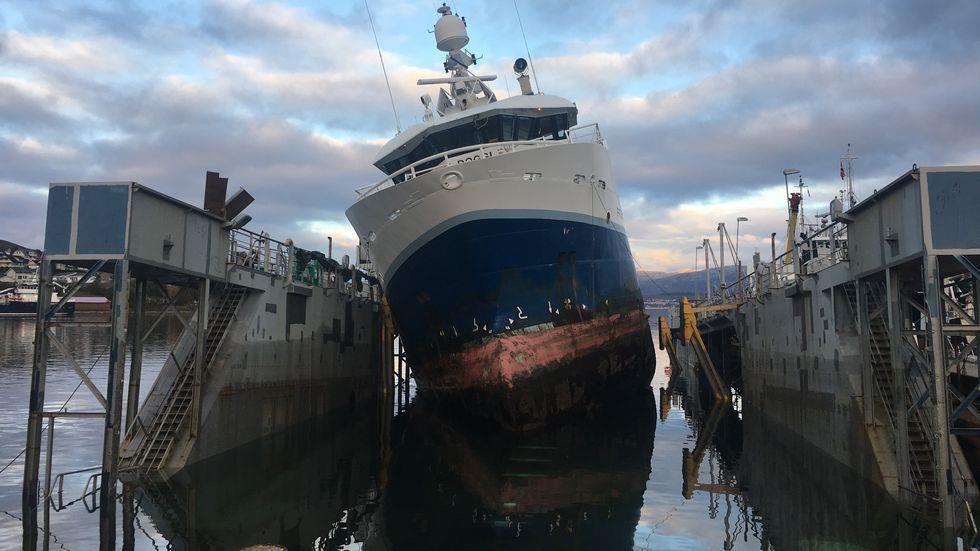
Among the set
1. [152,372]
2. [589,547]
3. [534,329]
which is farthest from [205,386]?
[152,372]

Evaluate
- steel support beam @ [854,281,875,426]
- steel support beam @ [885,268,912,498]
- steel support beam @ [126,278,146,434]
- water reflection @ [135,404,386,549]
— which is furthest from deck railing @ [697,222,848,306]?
steel support beam @ [126,278,146,434]

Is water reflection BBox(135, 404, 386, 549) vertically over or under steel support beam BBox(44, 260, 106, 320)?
under

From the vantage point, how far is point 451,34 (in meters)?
31.6

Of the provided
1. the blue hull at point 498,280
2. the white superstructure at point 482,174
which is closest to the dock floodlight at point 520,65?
the white superstructure at point 482,174

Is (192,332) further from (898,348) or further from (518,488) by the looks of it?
(898,348)

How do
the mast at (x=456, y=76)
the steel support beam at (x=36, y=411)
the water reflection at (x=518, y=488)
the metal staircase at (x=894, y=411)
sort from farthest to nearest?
the mast at (x=456, y=76) → the metal staircase at (x=894, y=411) → the steel support beam at (x=36, y=411) → the water reflection at (x=518, y=488)

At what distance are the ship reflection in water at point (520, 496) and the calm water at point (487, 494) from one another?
54 mm

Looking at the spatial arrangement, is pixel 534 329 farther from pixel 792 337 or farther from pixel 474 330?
pixel 792 337

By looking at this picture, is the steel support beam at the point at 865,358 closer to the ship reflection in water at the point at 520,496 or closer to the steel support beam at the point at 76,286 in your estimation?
the ship reflection in water at the point at 520,496

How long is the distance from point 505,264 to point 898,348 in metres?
10.9

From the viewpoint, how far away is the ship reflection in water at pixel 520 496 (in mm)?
12406

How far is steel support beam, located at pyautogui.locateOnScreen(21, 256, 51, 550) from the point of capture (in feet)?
43.0

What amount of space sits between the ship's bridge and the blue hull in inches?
202

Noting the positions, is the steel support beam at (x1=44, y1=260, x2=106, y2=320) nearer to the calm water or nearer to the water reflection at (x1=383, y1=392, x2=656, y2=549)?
the calm water
